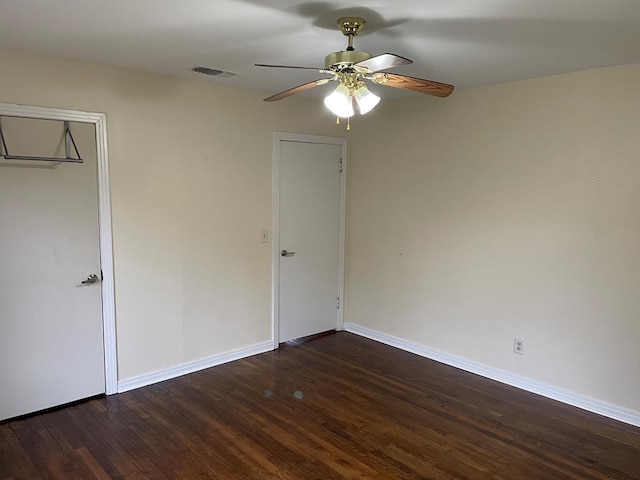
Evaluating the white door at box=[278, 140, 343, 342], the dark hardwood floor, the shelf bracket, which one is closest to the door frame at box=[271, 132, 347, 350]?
the white door at box=[278, 140, 343, 342]

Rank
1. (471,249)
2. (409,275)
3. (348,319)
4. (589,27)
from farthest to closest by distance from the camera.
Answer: (348,319) → (409,275) → (471,249) → (589,27)

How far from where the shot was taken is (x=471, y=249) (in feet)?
12.6

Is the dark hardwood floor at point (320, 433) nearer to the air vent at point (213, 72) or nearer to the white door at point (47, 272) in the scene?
the white door at point (47, 272)

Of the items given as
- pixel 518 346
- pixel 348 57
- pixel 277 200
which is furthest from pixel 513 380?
pixel 348 57

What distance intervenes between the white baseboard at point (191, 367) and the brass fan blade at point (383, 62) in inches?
111

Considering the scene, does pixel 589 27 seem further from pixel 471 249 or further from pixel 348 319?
pixel 348 319

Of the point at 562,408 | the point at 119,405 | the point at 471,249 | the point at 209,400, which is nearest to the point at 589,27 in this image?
the point at 471,249

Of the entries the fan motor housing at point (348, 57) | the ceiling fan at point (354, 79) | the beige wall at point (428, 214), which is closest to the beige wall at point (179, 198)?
the beige wall at point (428, 214)

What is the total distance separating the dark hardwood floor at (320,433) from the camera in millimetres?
2543

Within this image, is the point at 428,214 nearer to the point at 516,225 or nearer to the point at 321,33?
the point at 516,225

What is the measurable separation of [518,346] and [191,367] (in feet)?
8.70

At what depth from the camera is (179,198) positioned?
361 centimetres

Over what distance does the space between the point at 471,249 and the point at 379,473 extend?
2.03 metres

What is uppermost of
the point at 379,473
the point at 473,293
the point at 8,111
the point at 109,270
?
the point at 8,111
